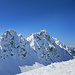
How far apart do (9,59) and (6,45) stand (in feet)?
22.0

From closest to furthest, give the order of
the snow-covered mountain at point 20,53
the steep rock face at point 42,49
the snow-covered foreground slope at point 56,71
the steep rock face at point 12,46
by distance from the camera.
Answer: the snow-covered foreground slope at point 56,71 → the snow-covered mountain at point 20,53 → the steep rock face at point 12,46 → the steep rock face at point 42,49

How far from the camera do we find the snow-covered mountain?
26.4 meters

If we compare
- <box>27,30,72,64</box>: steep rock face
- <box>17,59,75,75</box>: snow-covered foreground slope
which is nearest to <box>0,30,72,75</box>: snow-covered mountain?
<box>27,30,72,64</box>: steep rock face

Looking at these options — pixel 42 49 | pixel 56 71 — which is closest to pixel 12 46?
pixel 42 49

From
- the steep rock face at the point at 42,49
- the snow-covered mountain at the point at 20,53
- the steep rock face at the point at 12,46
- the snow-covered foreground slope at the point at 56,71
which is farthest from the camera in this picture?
the steep rock face at the point at 42,49

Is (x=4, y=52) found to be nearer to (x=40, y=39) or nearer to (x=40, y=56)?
(x=40, y=56)

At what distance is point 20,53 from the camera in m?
32.9

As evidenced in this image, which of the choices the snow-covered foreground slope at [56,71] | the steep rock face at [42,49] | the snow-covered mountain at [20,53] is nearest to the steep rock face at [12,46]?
the snow-covered mountain at [20,53]

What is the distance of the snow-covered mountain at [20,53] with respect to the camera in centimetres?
2643

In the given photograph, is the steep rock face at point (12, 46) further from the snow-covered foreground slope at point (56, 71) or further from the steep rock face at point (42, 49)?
the snow-covered foreground slope at point (56, 71)

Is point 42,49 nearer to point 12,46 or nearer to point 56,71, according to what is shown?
point 12,46

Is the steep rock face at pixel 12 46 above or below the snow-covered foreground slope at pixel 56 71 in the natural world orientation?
above

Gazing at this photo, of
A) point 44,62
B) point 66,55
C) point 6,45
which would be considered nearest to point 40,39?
point 44,62

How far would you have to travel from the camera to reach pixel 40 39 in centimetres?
4534
